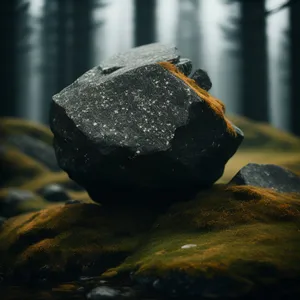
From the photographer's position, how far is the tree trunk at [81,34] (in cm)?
4904

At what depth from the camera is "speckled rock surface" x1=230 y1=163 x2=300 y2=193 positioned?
1569cm

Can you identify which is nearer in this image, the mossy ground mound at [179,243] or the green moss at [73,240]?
the mossy ground mound at [179,243]

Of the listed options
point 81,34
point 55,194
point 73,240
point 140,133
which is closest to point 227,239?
point 140,133

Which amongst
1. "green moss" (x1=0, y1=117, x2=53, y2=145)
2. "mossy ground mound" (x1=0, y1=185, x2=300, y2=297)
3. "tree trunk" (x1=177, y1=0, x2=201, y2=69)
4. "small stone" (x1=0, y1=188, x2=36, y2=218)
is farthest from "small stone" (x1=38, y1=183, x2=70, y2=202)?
"tree trunk" (x1=177, y1=0, x2=201, y2=69)

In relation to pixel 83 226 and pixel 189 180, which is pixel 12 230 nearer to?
pixel 83 226

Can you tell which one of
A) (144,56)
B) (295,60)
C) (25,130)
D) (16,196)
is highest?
(144,56)

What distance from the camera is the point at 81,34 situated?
1940 inches

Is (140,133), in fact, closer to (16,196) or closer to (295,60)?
(16,196)

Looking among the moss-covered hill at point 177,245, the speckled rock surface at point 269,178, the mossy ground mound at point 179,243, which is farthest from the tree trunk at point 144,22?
the mossy ground mound at point 179,243

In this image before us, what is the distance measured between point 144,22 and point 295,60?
17.2 meters

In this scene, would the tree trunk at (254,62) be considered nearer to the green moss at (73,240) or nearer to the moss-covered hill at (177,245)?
the moss-covered hill at (177,245)

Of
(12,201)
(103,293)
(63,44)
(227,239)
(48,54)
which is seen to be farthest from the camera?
(48,54)

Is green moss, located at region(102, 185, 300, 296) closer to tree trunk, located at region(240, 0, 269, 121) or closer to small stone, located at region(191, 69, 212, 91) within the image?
small stone, located at region(191, 69, 212, 91)

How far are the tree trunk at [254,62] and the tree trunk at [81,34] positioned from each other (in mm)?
17021
